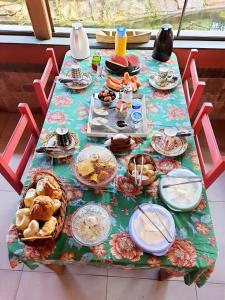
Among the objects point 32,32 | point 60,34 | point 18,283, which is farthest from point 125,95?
point 18,283

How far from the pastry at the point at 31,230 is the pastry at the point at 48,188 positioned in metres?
0.11

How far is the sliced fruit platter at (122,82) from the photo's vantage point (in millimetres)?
1365

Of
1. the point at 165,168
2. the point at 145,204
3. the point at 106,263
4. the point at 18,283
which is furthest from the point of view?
the point at 18,283

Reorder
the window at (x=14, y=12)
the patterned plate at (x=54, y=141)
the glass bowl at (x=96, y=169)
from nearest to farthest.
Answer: the glass bowl at (x=96, y=169), the patterned plate at (x=54, y=141), the window at (x=14, y=12)

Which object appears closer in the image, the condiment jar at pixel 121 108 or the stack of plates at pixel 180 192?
the stack of plates at pixel 180 192

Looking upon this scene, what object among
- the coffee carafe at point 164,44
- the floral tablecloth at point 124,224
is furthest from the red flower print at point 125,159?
the coffee carafe at point 164,44

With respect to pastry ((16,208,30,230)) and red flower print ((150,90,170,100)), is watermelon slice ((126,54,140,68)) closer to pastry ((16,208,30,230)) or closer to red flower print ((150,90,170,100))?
red flower print ((150,90,170,100))

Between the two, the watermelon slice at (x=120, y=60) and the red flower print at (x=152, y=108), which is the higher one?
the watermelon slice at (x=120, y=60)

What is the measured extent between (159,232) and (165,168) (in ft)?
0.98

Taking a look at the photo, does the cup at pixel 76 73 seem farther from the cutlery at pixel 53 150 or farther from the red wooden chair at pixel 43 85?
the cutlery at pixel 53 150

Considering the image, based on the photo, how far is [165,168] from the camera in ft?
3.53

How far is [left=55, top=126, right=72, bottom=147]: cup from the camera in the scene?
3.59ft

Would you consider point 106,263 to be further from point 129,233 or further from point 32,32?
point 32,32

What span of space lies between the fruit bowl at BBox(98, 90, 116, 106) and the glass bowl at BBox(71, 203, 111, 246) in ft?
1.83
